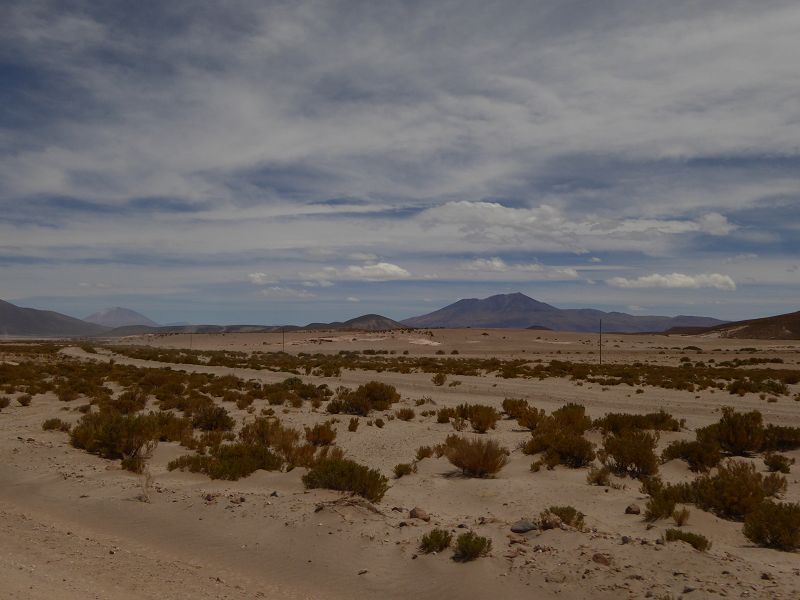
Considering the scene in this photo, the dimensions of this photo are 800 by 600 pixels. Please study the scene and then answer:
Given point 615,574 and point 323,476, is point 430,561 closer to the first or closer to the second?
point 615,574

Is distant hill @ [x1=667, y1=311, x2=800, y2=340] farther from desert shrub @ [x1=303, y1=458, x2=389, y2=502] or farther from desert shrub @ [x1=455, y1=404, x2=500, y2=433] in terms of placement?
desert shrub @ [x1=303, y1=458, x2=389, y2=502]

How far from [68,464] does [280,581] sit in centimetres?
783

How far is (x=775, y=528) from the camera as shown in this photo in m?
7.30

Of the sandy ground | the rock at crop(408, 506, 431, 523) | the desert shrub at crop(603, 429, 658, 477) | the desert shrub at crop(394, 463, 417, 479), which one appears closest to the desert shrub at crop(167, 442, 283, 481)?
the sandy ground

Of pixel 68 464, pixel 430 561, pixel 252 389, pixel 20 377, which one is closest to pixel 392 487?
pixel 430 561

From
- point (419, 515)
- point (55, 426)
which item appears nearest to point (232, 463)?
point (419, 515)

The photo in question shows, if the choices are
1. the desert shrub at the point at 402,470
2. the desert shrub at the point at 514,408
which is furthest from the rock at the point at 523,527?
the desert shrub at the point at 514,408

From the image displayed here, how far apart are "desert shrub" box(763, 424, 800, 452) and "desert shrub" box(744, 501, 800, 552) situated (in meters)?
7.65

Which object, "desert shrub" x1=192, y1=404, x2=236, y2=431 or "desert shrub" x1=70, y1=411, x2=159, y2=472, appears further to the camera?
"desert shrub" x1=192, y1=404, x2=236, y2=431

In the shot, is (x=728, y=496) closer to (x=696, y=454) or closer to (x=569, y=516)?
(x=569, y=516)

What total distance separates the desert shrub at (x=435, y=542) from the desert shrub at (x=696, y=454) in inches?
295

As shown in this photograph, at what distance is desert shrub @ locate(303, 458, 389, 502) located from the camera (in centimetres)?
964

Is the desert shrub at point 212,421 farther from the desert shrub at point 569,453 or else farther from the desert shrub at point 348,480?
the desert shrub at point 569,453

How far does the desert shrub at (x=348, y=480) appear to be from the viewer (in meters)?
9.64
